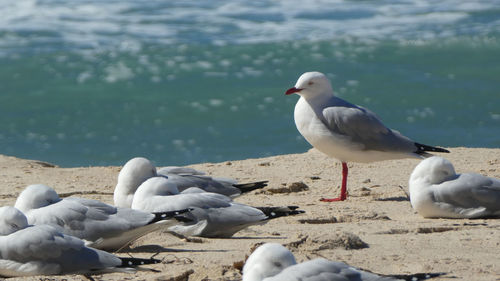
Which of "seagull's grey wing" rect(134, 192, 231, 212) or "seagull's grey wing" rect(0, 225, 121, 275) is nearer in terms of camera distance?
"seagull's grey wing" rect(0, 225, 121, 275)

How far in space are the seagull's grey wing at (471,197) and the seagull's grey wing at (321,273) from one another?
8.38ft

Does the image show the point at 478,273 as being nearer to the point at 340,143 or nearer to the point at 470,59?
the point at 340,143

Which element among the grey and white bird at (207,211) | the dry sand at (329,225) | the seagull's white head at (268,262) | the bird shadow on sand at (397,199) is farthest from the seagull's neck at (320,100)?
the seagull's white head at (268,262)

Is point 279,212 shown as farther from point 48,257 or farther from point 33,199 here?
point 48,257

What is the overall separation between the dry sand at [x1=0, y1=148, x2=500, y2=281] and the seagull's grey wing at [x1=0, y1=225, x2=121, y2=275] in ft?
0.33

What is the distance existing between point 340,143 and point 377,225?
1.91 metres

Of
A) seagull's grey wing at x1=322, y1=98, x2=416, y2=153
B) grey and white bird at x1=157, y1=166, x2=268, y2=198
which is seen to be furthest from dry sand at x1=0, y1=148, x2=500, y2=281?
seagull's grey wing at x1=322, y1=98, x2=416, y2=153

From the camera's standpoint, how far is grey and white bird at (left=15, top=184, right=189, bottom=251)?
4848mm

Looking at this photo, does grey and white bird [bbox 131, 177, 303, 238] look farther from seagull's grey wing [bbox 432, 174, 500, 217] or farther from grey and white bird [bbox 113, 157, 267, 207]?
seagull's grey wing [bbox 432, 174, 500, 217]

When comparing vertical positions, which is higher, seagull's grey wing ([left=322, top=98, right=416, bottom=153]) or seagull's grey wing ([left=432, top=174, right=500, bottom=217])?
seagull's grey wing ([left=322, top=98, right=416, bottom=153])

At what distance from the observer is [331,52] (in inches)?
651

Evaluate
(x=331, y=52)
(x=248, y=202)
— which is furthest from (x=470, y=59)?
(x=248, y=202)

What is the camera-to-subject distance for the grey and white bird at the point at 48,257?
4242 millimetres

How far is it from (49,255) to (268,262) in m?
1.46
